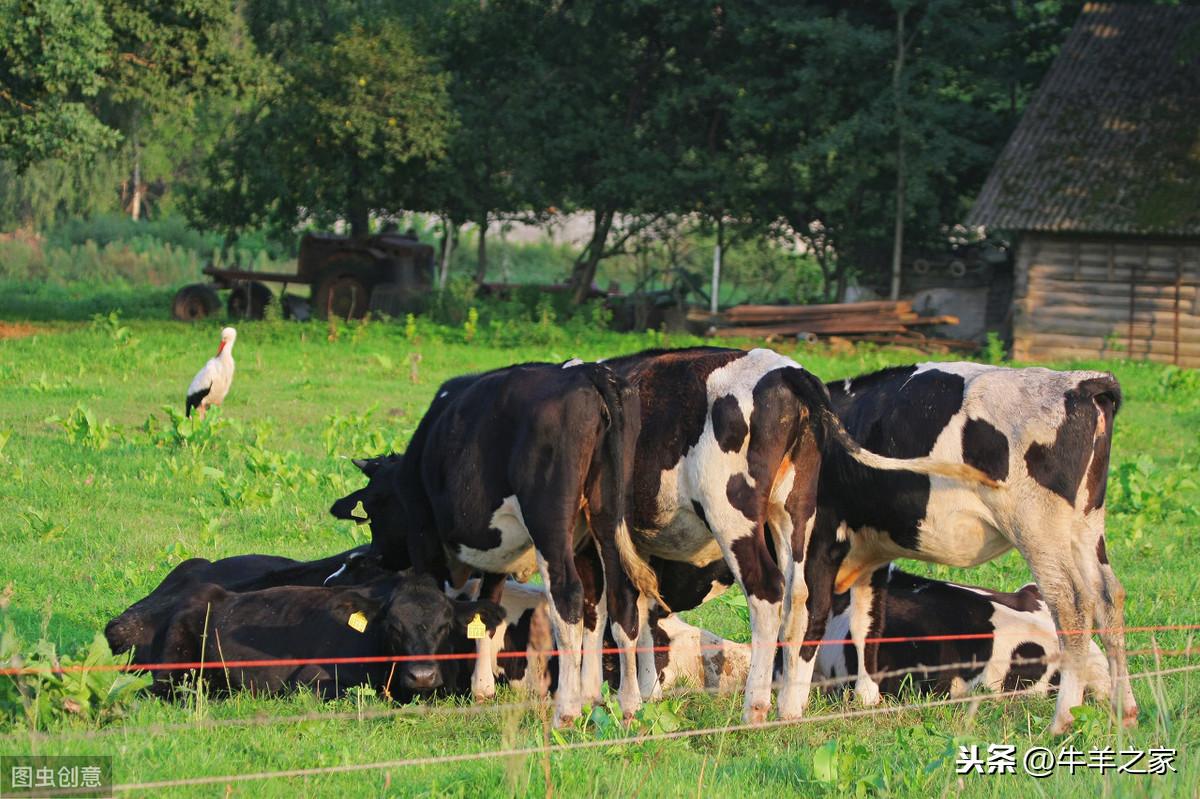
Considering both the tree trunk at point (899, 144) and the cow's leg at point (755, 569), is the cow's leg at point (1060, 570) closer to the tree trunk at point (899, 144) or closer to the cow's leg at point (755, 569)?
the cow's leg at point (755, 569)

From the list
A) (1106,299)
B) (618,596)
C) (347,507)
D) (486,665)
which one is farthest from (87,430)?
(1106,299)

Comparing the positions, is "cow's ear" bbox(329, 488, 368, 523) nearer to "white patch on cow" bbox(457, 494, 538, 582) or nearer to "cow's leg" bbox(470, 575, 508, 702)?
"white patch on cow" bbox(457, 494, 538, 582)

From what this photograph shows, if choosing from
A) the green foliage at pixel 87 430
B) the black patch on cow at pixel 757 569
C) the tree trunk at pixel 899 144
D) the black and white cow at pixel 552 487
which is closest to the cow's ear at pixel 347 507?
the black and white cow at pixel 552 487

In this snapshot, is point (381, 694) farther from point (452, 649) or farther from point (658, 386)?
point (658, 386)

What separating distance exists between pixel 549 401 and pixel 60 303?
106ft

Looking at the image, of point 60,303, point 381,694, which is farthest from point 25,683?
point 60,303

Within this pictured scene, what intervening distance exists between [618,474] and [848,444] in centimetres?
121

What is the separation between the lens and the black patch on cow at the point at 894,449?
25.6 ft

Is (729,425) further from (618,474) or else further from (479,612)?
(479,612)

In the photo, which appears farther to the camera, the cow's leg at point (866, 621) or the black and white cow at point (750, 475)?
the cow's leg at point (866, 621)

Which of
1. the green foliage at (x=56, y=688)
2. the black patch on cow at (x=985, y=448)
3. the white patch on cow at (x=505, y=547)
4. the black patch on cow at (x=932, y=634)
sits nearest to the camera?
the green foliage at (x=56, y=688)

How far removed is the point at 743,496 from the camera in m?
7.61

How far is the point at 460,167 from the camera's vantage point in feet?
112

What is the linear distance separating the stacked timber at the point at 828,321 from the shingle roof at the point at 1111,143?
2602 mm
